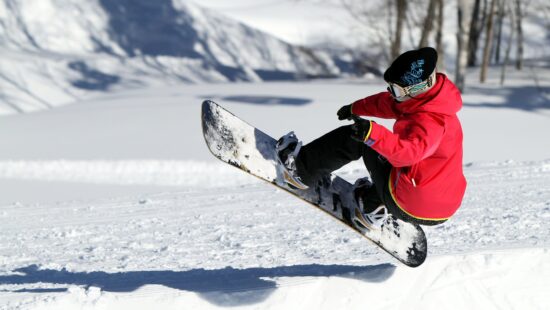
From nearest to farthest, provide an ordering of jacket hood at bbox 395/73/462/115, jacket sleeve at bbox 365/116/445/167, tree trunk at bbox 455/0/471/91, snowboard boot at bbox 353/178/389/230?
jacket sleeve at bbox 365/116/445/167 < jacket hood at bbox 395/73/462/115 < snowboard boot at bbox 353/178/389/230 < tree trunk at bbox 455/0/471/91

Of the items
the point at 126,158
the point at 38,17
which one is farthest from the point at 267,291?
the point at 38,17

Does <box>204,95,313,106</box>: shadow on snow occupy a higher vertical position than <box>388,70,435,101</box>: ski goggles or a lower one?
lower

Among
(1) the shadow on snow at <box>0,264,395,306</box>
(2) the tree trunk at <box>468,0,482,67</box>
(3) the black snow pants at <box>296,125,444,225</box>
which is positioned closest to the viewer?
(1) the shadow on snow at <box>0,264,395,306</box>

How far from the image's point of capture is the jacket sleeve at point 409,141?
3.55 m

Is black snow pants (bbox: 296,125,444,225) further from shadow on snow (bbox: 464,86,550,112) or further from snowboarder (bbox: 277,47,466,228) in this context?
shadow on snow (bbox: 464,86,550,112)

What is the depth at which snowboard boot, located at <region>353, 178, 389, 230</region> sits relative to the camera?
4.58 metres

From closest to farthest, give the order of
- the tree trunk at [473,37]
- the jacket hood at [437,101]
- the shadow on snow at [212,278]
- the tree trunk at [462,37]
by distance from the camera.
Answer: the jacket hood at [437,101], the shadow on snow at [212,278], the tree trunk at [462,37], the tree trunk at [473,37]

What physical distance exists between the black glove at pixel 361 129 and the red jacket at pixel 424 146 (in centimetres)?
3

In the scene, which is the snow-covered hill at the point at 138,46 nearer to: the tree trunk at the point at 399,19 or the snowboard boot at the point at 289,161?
the tree trunk at the point at 399,19

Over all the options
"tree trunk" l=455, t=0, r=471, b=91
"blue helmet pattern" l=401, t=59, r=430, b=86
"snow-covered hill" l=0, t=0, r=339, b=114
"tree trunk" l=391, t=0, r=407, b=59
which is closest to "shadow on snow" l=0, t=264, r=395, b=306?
"blue helmet pattern" l=401, t=59, r=430, b=86

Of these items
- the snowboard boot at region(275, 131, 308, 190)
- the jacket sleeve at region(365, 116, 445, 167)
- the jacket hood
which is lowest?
the snowboard boot at region(275, 131, 308, 190)

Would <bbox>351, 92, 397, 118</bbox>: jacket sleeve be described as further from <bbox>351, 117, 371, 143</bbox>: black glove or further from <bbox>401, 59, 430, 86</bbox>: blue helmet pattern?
<bbox>351, 117, 371, 143</bbox>: black glove

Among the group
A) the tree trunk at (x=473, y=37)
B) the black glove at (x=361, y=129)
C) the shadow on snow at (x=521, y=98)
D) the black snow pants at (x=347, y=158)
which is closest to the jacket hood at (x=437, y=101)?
the black glove at (x=361, y=129)

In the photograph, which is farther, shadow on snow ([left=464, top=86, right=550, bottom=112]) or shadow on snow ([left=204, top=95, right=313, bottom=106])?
shadow on snow ([left=464, top=86, right=550, bottom=112])
